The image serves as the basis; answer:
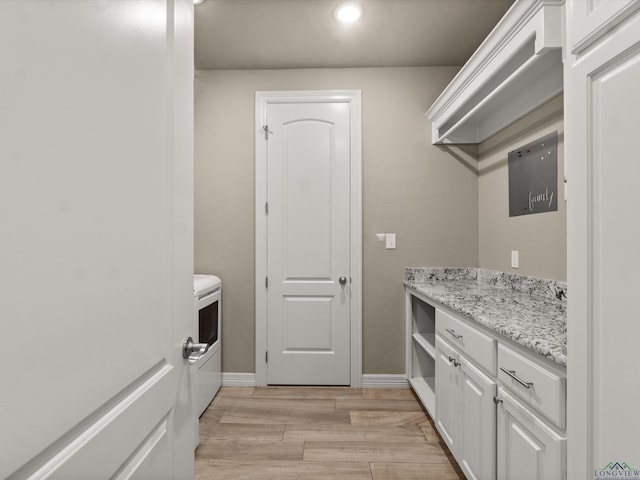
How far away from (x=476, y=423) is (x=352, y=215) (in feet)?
5.78

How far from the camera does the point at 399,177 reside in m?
3.01

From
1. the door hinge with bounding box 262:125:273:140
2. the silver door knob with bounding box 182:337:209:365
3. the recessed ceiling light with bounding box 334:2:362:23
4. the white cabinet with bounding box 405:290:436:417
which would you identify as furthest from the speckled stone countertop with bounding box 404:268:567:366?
the recessed ceiling light with bounding box 334:2:362:23

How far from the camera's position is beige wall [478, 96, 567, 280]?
6.47 feet

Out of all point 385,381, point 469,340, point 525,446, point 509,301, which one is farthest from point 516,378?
point 385,381

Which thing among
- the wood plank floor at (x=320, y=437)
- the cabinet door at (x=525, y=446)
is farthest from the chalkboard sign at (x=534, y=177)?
the wood plank floor at (x=320, y=437)

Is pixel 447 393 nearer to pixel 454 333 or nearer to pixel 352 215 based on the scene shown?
pixel 454 333

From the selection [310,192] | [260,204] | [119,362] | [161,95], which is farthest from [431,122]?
[119,362]

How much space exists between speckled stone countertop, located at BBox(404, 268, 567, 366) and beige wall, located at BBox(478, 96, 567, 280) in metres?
0.09

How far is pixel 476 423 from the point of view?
1.59 meters

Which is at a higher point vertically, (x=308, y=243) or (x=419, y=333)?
(x=308, y=243)

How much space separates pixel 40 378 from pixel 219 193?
2.70 meters

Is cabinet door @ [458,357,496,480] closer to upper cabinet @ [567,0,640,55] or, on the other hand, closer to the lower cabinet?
the lower cabinet

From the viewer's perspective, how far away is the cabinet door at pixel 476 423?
1458 mm

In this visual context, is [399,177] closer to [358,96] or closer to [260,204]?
[358,96]
